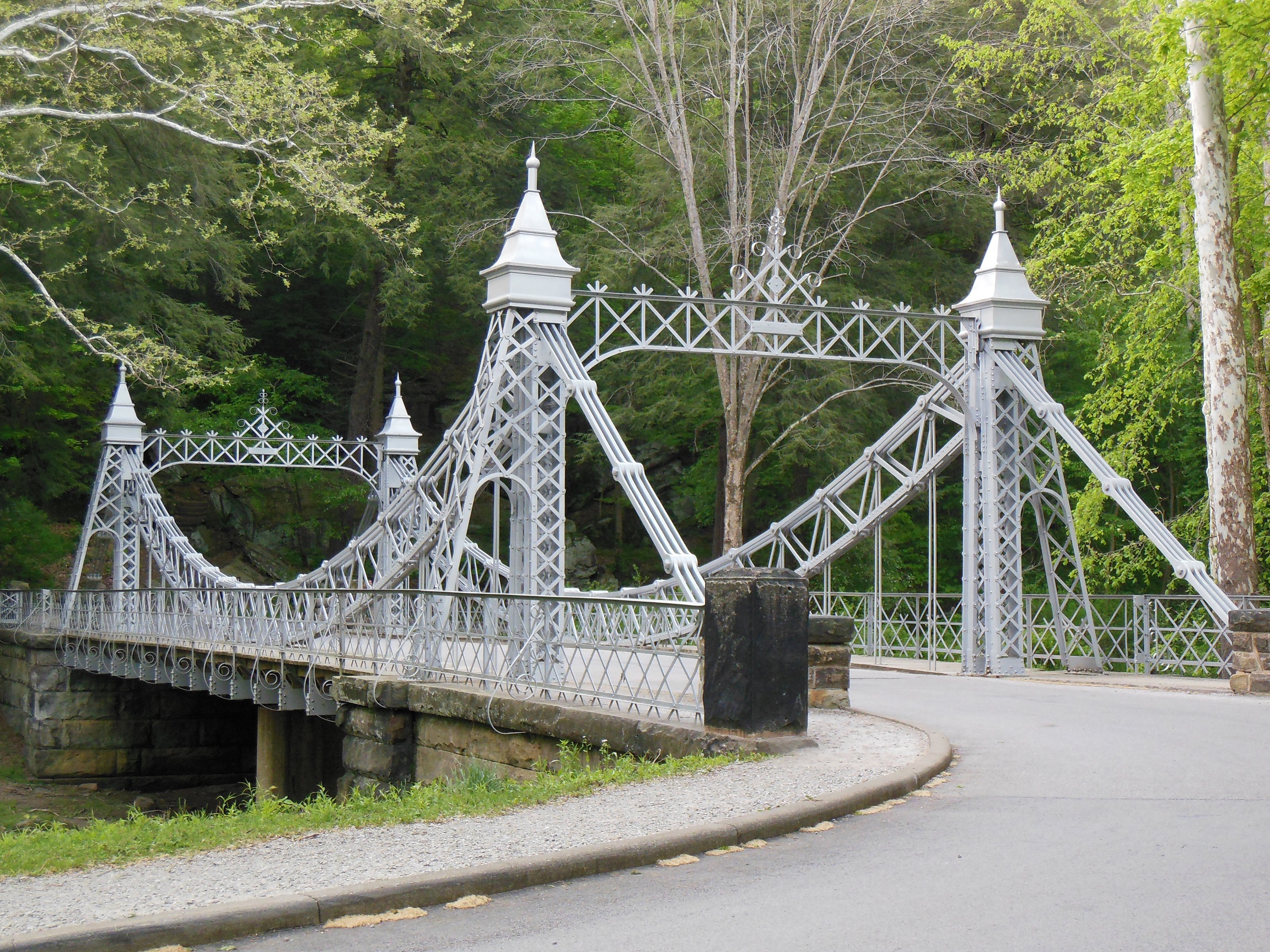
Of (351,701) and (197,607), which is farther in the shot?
(197,607)

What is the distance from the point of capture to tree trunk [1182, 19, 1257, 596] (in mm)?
15523

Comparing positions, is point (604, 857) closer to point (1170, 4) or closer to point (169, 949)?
point (169, 949)

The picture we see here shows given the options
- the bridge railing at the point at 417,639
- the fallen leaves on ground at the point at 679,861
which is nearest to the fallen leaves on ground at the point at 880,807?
the fallen leaves on ground at the point at 679,861

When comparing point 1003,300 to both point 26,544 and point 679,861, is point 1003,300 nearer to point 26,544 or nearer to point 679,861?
point 679,861

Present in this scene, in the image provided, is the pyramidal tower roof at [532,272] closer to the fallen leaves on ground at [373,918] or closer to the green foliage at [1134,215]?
the green foliage at [1134,215]

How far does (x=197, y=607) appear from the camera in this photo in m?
19.2

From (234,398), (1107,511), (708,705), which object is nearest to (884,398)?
(1107,511)

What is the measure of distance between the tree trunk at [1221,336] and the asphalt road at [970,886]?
8.00m

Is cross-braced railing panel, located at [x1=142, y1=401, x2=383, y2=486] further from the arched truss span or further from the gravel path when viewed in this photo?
the gravel path

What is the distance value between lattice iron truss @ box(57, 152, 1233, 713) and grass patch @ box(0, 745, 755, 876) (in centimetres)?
112

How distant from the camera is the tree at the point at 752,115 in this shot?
24.5m

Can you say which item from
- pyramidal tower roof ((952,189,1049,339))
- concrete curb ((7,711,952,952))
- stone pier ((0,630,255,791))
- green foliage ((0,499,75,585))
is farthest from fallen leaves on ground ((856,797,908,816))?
green foliage ((0,499,75,585))

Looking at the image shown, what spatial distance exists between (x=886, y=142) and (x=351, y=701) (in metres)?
18.7

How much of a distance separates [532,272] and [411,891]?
8802 millimetres
